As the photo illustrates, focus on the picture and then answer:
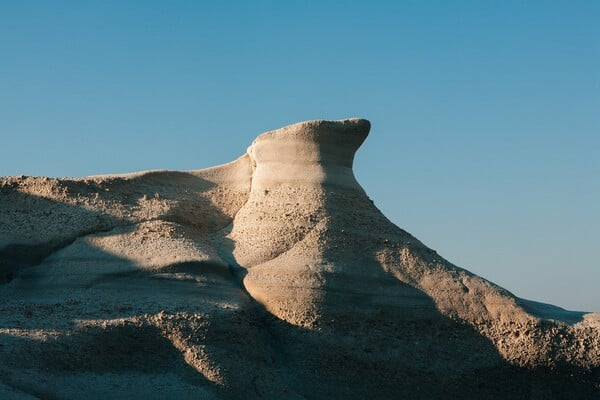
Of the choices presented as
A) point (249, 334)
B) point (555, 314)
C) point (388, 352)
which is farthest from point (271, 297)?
point (555, 314)

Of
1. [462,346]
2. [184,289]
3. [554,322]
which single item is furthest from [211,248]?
[554,322]

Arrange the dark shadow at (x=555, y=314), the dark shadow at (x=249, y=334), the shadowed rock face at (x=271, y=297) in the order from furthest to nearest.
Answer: the dark shadow at (x=555, y=314), the shadowed rock face at (x=271, y=297), the dark shadow at (x=249, y=334)

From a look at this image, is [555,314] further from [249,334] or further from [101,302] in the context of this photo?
[101,302]

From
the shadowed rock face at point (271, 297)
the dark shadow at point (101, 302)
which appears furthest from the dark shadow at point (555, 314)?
the dark shadow at point (101, 302)

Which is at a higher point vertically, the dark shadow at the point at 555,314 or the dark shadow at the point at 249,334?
the dark shadow at the point at 555,314

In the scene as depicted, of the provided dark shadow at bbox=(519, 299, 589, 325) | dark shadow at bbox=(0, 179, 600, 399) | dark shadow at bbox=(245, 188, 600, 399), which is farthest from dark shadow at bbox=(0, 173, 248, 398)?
dark shadow at bbox=(519, 299, 589, 325)

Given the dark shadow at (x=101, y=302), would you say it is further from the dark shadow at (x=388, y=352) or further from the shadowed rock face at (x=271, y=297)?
the dark shadow at (x=388, y=352)

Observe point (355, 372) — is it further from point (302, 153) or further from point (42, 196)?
point (42, 196)

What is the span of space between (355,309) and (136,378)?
394 cm

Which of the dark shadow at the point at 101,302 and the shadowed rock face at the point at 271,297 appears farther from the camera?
the shadowed rock face at the point at 271,297

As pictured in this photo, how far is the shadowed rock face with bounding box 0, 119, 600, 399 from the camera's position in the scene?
16.6 meters

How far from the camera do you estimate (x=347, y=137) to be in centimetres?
2042

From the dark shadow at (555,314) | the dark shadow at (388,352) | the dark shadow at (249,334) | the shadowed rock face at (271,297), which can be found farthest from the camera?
the dark shadow at (555,314)

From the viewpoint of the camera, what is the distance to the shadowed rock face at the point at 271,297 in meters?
16.6
